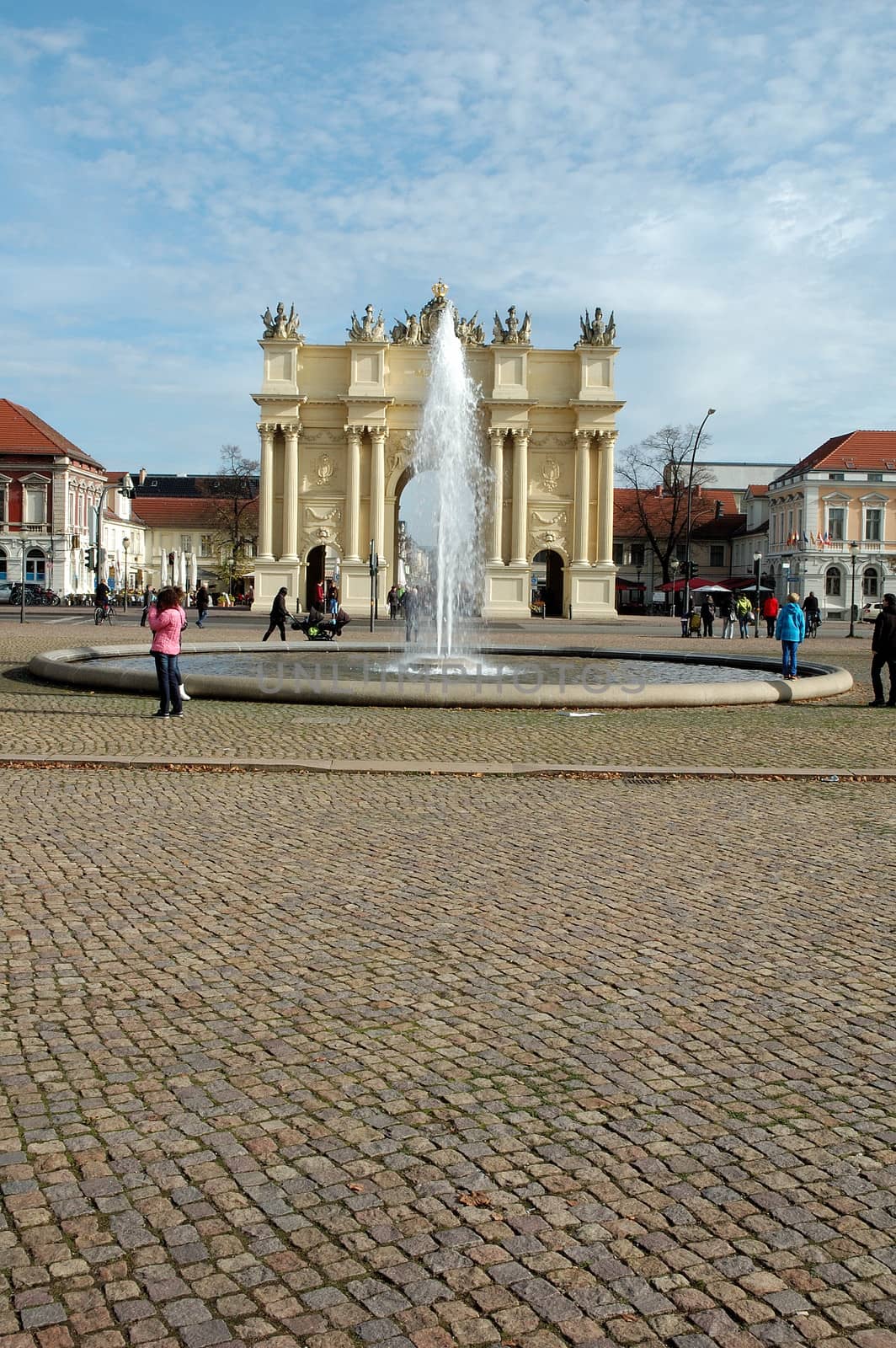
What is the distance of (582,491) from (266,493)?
15316 mm

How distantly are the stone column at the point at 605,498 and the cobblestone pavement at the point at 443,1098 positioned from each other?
55959 millimetres

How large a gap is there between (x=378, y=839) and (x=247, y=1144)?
4700mm

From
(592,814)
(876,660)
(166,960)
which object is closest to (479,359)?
(876,660)

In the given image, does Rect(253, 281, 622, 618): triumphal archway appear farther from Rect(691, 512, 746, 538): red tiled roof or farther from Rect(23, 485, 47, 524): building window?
Rect(691, 512, 746, 538): red tiled roof

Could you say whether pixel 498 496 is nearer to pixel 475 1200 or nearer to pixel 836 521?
pixel 836 521

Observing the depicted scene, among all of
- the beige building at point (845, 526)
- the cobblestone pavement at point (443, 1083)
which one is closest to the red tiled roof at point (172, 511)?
the beige building at point (845, 526)

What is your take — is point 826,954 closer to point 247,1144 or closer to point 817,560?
point 247,1144

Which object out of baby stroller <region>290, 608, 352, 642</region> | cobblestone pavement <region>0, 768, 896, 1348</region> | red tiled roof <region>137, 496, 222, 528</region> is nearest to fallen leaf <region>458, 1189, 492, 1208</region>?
cobblestone pavement <region>0, 768, 896, 1348</region>

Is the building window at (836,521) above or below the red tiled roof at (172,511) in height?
below

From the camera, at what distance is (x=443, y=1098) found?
4.26 metres

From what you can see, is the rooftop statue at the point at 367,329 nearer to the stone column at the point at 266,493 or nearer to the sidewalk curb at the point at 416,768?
the stone column at the point at 266,493

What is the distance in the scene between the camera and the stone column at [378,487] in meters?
62.7

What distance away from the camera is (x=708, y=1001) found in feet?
17.4

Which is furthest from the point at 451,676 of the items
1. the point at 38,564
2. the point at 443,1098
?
the point at 38,564
